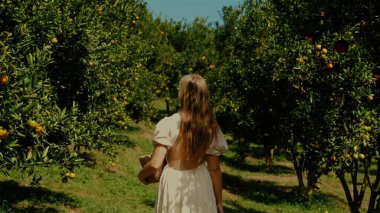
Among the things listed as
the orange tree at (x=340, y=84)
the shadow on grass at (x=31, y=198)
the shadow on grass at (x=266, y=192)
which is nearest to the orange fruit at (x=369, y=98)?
the orange tree at (x=340, y=84)

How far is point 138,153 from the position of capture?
19.0 metres

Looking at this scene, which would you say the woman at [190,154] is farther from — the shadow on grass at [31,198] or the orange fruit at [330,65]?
the shadow on grass at [31,198]

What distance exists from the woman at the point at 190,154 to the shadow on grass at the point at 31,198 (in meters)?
5.42

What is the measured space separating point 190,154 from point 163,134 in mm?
332

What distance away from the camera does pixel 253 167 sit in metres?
→ 20.8

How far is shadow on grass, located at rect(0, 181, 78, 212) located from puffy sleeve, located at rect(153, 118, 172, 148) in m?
5.62

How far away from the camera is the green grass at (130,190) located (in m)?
9.66

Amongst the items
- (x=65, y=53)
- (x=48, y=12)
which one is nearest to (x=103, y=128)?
(x=65, y=53)

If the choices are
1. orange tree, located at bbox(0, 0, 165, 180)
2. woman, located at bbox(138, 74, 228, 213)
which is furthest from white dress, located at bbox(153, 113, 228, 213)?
orange tree, located at bbox(0, 0, 165, 180)

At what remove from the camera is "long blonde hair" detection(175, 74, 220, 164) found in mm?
3898

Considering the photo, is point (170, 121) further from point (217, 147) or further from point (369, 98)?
point (369, 98)

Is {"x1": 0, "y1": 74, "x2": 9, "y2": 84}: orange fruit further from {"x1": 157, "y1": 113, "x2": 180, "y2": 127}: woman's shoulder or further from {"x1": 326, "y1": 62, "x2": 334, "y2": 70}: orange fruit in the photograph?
{"x1": 326, "y1": 62, "x2": 334, "y2": 70}: orange fruit

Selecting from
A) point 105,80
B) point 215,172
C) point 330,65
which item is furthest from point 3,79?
point 330,65

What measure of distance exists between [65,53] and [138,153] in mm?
11461
